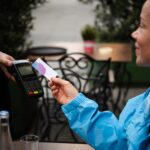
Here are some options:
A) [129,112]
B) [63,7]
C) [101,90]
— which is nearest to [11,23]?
[101,90]

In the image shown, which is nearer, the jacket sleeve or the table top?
the jacket sleeve

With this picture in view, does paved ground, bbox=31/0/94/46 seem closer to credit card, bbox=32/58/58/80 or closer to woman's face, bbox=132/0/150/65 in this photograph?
credit card, bbox=32/58/58/80

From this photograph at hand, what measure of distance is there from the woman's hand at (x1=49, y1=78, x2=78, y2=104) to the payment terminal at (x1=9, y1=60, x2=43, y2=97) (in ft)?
0.21

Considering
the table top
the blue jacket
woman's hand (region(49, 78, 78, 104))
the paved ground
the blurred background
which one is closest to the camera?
the blue jacket

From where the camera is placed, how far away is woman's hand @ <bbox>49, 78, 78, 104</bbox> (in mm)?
1614

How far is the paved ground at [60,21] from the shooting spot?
8.07 metres

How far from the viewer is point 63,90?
164cm

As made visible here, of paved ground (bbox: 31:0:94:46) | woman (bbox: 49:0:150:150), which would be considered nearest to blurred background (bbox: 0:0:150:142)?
paved ground (bbox: 31:0:94:46)

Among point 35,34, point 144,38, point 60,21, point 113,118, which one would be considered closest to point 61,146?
point 113,118

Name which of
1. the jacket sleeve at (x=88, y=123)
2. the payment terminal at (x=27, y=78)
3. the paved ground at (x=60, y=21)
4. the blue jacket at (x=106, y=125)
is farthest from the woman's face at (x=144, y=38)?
the paved ground at (x=60, y=21)

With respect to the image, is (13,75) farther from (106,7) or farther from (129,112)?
(106,7)

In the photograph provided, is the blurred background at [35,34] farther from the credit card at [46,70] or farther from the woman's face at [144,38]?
the woman's face at [144,38]

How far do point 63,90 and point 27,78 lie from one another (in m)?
0.16

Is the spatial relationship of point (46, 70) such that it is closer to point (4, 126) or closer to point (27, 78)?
point (27, 78)
